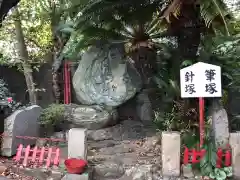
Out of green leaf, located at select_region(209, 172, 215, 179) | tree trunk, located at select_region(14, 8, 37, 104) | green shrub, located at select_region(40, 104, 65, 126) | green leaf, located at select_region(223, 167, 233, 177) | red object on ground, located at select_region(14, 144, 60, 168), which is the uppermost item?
tree trunk, located at select_region(14, 8, 37, 104)

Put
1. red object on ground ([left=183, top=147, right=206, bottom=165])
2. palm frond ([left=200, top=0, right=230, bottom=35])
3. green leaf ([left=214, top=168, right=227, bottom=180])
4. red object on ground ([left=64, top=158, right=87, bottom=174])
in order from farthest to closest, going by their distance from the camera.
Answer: palm frond ([left=200, top=0, right=230, bottom=35]) → red object on ground ([left=183, top=147, right=206, bottom=165]) → green leaf ([left=214, top=168, right=227, bottom=180]) → red object on ground ([left=64, top=158, right=87, bottom=174])

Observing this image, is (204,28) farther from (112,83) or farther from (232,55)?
(112,83)

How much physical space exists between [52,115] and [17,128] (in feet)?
4.57

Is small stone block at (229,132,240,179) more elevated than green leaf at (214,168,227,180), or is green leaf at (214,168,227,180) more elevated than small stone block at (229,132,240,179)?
small stone block at (229,132,240,179)

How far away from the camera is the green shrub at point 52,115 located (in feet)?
24.9

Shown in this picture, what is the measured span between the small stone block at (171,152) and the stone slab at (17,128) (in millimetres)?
3145

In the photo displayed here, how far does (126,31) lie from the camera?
8422mm

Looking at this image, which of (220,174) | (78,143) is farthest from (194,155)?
(78,143)

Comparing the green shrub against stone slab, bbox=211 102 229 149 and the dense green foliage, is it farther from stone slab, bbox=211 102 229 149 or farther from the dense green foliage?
stone slab, bbox=211 102 229 149

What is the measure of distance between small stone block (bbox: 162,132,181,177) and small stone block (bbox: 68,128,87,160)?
1.41 metres

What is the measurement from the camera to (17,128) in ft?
21.2

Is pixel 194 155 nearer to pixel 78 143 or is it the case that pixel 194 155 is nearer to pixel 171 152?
pixel 171 152

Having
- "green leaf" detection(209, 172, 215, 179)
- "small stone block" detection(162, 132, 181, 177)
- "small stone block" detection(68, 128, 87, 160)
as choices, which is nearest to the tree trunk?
"small stone block" detection(68, 128, 87, 160)

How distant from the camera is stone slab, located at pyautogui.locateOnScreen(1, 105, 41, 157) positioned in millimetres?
6270
